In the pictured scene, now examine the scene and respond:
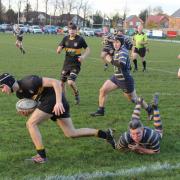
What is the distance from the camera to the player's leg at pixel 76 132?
21.4 feet

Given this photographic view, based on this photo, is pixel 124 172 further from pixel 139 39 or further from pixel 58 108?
pixel 139 39

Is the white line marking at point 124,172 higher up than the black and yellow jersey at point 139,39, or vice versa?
the black and yellow jersey at point 139,39

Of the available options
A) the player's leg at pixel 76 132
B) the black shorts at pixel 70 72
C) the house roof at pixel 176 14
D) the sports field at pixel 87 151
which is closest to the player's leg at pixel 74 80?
the black shorts at pixel 70 72

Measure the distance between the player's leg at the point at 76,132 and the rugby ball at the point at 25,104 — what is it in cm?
49

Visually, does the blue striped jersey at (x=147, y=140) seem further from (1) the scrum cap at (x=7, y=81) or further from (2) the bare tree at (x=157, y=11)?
(2) the bare tree at (x=157, y=11)

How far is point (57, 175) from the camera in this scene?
574cm

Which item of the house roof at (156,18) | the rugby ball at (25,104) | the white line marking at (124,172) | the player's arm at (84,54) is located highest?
the house roof at (156,18)

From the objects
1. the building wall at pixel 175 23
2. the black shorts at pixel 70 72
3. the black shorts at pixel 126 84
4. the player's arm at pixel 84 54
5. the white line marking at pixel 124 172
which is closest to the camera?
the white line marking at pixel 124 172

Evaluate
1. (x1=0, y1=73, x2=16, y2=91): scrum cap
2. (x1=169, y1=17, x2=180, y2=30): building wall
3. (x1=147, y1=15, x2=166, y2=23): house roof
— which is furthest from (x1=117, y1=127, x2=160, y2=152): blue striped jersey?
(x1=147, y1=15, x2=166, y2=23): house roof

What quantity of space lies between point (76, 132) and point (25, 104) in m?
0.97

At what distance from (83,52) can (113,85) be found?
266 centimetres

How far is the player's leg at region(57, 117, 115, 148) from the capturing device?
21.4 ft

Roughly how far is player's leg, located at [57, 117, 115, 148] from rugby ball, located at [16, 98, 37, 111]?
0.49m

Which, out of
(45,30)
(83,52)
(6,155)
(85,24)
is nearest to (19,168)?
(6,155)
